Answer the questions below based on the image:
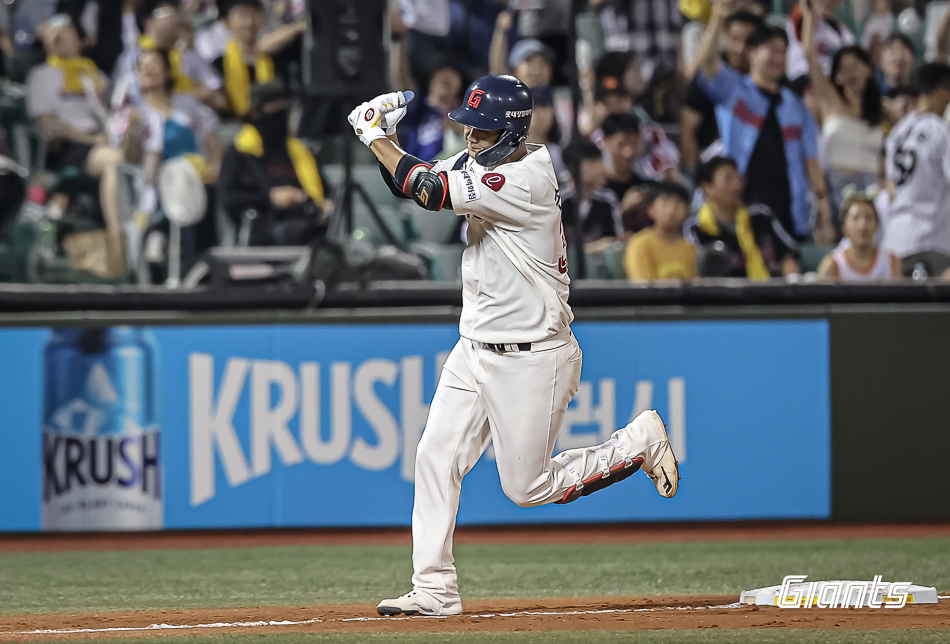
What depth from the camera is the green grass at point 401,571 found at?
565 cm

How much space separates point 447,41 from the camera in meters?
9.84

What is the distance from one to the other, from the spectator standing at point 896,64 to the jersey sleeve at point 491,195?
6121 mm

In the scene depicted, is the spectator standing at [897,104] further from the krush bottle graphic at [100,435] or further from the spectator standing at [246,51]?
the krush bottle graphic at [100,435]

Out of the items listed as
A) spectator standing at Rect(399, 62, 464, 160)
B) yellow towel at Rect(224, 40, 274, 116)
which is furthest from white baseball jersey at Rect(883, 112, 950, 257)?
yellow towel at Rect(224, 40, 274, 116)

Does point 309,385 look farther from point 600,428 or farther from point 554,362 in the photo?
point 554,362

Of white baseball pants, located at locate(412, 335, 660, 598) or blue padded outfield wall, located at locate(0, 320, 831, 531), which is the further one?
blue padded outfield wall, located at locate(0, 320, 831, 531)

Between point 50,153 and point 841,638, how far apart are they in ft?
21.9

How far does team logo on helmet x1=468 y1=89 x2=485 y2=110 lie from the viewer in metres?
4.59

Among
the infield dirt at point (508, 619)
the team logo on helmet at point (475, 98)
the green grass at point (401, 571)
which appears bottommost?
the green grass at point (401, 571)

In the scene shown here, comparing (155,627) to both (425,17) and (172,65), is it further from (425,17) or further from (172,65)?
(425,17)

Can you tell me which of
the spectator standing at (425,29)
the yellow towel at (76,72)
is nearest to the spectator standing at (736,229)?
the spectator standing at (425,29)

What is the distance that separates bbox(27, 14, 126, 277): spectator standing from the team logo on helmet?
14.8 ft

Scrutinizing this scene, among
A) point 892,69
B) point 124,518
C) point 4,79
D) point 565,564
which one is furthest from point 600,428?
point 4,79

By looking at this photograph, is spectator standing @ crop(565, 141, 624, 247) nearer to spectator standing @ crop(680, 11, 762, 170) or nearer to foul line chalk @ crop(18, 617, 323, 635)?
spectator standing @ crop(680, 11, 762, 170)
